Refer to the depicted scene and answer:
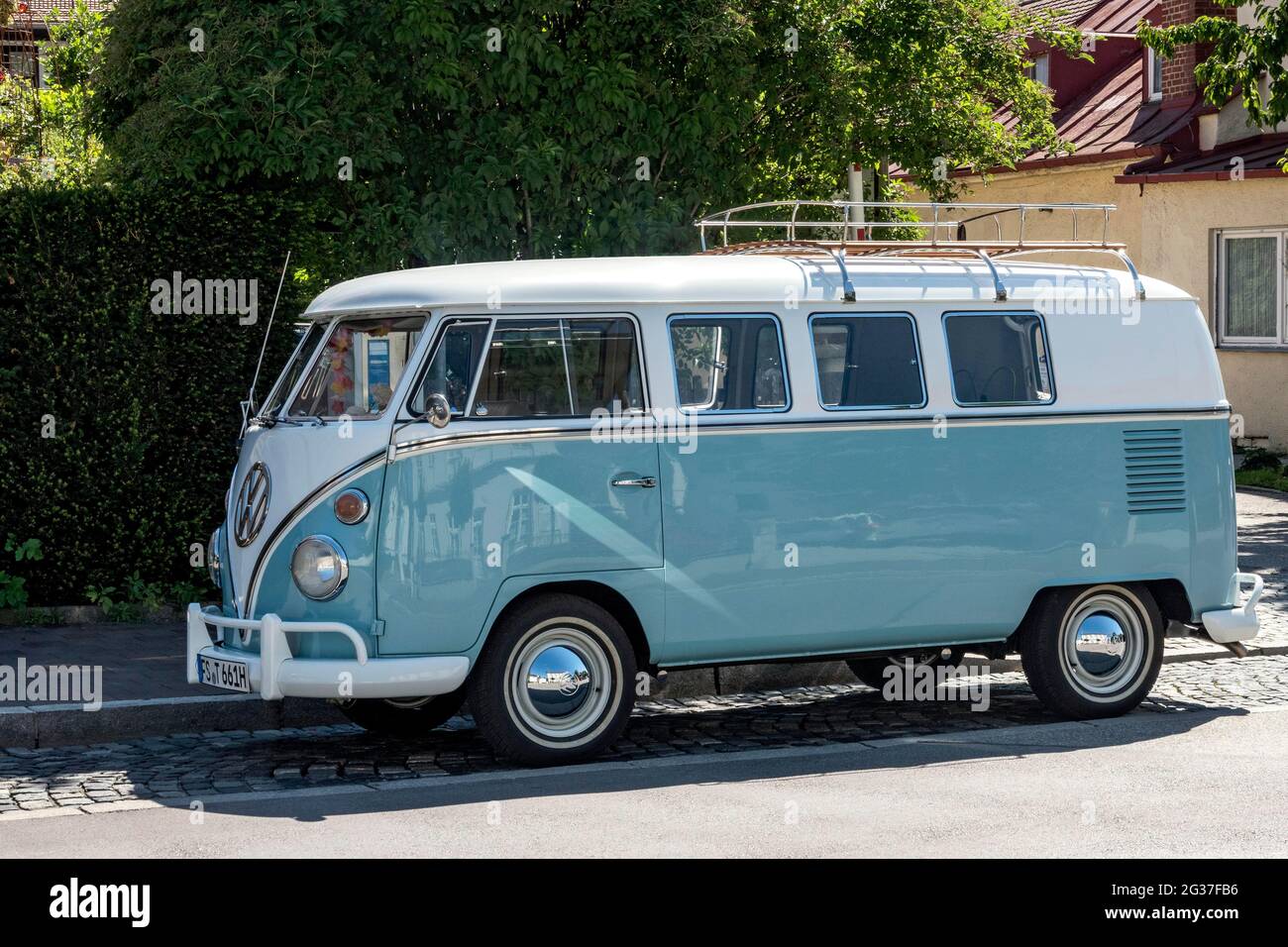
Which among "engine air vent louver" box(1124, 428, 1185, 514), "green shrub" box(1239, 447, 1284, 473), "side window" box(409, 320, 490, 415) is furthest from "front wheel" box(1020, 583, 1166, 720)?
"green shrub" box(1239, 447, 1284, 473)

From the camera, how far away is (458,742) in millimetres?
9484

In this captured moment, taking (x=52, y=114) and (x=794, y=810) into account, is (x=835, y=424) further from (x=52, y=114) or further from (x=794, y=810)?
(x=52, y=114)

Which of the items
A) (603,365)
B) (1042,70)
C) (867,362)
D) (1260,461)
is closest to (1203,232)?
(1260,461)

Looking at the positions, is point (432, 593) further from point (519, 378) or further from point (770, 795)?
point (770, 795)

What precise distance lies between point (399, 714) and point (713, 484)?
2.21 meters

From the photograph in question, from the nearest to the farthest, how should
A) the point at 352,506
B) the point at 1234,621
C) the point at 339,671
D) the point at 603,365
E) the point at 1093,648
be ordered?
1. the point at 339,671
2. the point at 352,506
3. the point at 603,365
4. the point at 1093,648
5. the point at 1234,621

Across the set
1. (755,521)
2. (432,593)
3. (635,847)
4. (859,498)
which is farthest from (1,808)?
(859,498)

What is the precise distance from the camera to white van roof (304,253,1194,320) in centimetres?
873

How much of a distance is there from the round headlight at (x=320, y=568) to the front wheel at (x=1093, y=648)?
3.83 m

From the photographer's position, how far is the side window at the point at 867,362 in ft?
30.5

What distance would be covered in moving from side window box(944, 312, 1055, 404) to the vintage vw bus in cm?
2

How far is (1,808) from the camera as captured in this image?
7.96 m

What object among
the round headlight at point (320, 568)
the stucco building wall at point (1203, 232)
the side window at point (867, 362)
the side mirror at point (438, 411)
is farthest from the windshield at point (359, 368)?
the stucco building wall at point (1203, 232)

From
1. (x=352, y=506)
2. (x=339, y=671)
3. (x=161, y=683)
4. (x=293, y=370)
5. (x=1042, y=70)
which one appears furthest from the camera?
(x=1042, y=70)
